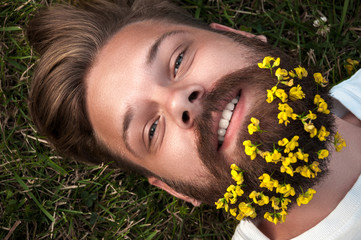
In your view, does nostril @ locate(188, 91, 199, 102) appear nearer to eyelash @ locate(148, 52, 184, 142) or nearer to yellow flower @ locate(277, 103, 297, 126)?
eyelash @ locate(148, 52, 184, 142)

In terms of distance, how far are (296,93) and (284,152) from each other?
33 cm

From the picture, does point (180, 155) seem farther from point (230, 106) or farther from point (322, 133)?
point (322, 133)

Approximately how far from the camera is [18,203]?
399cm

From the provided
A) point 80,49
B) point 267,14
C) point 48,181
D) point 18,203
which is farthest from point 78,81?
point 267,14

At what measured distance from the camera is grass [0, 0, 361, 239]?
154 inches

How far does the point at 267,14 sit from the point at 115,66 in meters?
Answer: 1.83

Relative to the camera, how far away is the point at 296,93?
2428 mm

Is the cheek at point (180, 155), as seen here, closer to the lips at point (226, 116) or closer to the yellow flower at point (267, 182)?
the lips at point (226, 116)

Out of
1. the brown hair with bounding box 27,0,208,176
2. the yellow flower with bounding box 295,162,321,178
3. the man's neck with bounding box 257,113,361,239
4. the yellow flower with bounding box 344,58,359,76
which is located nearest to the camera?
the yellow flower with bounding box 295,162,321,178

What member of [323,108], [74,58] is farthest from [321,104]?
[74,58]

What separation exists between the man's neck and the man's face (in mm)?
851

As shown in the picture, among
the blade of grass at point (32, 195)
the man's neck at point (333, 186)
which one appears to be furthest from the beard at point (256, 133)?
the blade of grass at point (32, 195)

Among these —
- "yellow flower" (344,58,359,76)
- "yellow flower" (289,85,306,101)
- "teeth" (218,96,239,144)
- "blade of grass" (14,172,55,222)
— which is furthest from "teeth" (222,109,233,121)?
→ "blade of grass" (14,172,55,222)

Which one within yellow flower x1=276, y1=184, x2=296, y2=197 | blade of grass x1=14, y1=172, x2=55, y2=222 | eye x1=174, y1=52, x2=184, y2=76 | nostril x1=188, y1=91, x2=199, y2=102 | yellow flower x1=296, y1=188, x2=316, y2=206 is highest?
eye x1=174, y1=52, x2=184, y2=76
